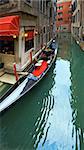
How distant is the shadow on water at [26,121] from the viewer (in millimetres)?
5637

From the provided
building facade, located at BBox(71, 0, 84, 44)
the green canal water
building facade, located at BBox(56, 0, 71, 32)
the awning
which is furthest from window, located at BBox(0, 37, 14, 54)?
building facade, located at BBox(56, 0, 71, 32)

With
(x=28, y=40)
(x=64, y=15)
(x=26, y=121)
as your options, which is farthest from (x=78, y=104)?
(x=64, y=15)

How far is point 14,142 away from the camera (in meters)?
5.62

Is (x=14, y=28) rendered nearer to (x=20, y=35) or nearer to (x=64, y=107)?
(x=20, y=35)

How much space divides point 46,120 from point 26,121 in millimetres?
552

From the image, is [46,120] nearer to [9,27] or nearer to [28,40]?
[9,27]

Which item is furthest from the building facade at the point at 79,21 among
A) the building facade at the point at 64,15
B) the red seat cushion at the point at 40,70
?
the building facade at the point at 64,15

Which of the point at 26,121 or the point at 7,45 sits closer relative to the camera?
the point at 26,121

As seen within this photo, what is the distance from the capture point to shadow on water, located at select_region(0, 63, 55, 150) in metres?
5.64

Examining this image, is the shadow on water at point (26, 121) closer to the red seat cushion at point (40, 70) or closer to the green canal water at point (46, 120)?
the green canal water at point (46, 120)

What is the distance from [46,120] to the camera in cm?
686

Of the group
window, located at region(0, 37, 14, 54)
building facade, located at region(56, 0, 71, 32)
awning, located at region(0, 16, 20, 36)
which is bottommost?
window, located at region(0, 37, 14, 54)

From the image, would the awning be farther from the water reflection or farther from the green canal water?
the water reflection

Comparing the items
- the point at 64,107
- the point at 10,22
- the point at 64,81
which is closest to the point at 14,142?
the point at 64,107
